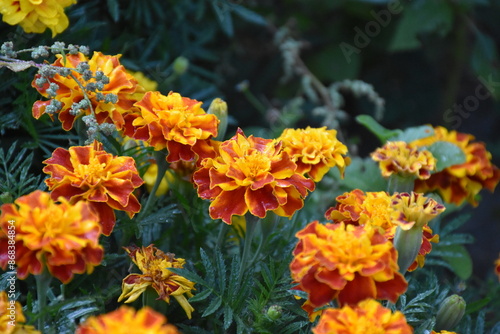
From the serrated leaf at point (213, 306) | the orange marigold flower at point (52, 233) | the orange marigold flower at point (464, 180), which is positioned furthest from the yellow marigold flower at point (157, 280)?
the orange marigold flower at point (464, 180)

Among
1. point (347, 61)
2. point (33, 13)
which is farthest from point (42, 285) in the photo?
point (347, 61)

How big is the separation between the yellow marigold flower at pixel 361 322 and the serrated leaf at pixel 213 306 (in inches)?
7.1

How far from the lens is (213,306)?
72 cm

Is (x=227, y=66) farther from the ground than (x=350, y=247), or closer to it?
closer to it

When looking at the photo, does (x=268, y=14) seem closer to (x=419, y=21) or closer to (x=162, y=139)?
(x=419, y=21)

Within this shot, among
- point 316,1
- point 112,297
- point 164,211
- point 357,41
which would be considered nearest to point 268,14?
point 316,1

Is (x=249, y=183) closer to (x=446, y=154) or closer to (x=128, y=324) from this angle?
(x=128, y=324)

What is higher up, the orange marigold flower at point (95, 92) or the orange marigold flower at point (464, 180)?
the orange marigold flower at point (95, 92)

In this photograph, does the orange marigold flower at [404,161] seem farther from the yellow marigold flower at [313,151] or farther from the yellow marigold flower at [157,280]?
the yellow marigold flower at [157,280]

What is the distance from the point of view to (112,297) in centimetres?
77

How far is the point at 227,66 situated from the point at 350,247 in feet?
3.92

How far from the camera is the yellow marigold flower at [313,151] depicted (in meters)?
0.81

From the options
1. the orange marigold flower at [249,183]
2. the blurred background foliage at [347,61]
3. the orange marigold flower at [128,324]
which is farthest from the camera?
the blurred background foliage at [347,61]

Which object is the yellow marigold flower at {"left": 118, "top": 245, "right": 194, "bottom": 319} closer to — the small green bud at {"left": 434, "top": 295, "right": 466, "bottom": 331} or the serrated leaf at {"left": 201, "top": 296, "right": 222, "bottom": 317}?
the serrated leaf at {"left": 201, "top": 296, "right": 222, "bottom": 317}
